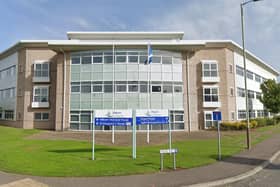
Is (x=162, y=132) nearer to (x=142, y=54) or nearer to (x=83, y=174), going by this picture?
(x=142, y=54)

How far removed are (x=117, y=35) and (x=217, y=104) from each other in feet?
53.5

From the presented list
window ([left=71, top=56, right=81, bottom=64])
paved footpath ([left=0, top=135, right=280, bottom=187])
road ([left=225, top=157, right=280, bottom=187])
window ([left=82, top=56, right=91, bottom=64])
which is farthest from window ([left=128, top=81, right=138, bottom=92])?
road ([left=225, top=157, right=280, bottom=187])

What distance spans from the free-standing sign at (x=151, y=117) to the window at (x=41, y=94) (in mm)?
20610

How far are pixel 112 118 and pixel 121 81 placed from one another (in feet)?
49.3

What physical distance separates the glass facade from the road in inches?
705

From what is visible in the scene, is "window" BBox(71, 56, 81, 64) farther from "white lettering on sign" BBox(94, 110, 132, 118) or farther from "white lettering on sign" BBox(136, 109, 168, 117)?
"white lettering on sign" BBox(136, 109, 168, 117)

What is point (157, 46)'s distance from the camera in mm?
27688

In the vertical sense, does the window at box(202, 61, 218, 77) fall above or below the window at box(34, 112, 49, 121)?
above

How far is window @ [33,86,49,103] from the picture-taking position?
97.7 feet

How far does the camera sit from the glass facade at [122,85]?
2711cm

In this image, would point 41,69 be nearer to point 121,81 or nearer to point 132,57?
point 121,81

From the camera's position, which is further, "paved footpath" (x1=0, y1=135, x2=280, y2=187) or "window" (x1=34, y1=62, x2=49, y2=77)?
"window" (x1=34, y1=62, x2=49, y2=77)

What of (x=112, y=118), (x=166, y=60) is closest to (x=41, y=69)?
(x=166, y=60)

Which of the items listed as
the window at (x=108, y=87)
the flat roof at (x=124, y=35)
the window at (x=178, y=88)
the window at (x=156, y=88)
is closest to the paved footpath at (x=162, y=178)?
the window at (x=156, y=88)
